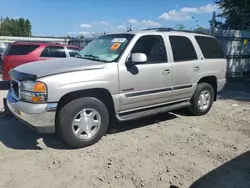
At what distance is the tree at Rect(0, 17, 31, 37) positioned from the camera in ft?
236

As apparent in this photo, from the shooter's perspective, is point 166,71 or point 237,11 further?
point 237,11

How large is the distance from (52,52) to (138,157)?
730 cm

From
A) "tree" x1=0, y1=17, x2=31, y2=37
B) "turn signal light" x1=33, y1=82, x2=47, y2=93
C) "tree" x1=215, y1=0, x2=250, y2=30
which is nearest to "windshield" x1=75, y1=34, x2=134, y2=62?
"turn signal light" x1=33, y1=82, x2=47, y2=93

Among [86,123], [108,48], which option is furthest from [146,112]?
[108,48]

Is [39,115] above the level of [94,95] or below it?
below

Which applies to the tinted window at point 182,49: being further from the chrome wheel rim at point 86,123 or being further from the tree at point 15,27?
the tree at point 15,27

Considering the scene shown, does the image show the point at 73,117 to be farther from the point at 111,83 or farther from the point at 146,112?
the point at 146,112

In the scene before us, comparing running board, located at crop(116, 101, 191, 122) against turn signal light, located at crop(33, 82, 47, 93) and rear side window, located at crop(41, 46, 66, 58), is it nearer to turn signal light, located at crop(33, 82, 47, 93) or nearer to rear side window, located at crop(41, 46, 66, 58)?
turn signal light, located at crop(33, 82, 47, 93)

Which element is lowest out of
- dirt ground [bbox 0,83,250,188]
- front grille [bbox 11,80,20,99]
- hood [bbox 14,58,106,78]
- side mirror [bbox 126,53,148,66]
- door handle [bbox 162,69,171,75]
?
dirt ground [bbox 0,83,250,188]

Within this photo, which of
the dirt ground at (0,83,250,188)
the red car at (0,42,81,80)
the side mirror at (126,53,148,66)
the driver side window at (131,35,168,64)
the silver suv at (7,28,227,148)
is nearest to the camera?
the dirt ground at (0,83,250,188)

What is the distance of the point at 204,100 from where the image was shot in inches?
257

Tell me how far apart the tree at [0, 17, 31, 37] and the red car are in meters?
67.0

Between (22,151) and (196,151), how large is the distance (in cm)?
286

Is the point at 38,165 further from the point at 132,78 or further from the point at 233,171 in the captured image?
→ the point at 233,171
